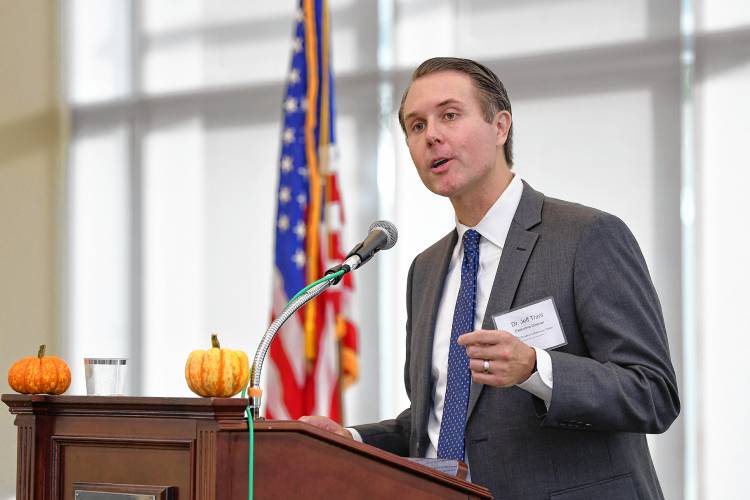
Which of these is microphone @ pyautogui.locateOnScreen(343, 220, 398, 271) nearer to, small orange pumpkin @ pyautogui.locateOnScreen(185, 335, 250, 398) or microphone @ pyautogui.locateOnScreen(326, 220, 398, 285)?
microphone @ pyautogui.locateOnScreen(326, 220, 398, 285)

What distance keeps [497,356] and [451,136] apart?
728 millimetres

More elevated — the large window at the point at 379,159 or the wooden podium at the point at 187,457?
the large window at the point at 379,159

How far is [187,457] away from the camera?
1420mm

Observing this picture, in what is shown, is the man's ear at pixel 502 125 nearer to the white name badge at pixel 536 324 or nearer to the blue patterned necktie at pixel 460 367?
the blue patterned necktie at pixel 460 367

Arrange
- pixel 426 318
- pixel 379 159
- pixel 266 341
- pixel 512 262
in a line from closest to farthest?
pixel 266 341
pixel 512 262
pixel 426 318
pixel 379 159

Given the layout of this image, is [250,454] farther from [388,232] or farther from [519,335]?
[519,335]

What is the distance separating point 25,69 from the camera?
221 inches

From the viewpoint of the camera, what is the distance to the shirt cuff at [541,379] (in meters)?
1.73

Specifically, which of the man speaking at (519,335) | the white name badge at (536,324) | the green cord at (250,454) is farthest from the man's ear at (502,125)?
the green cord at (250,454)

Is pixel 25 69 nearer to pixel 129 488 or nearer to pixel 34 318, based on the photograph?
pixel 34 318

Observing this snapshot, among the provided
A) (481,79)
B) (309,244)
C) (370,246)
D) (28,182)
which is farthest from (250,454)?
(28,182)

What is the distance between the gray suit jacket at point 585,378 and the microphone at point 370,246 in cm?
31

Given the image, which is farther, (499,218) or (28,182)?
(28,182)

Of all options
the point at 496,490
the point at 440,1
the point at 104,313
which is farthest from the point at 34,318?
the point at 496,490
